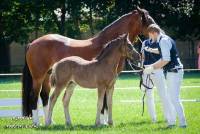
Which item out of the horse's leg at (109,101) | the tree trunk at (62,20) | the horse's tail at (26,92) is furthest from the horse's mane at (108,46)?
the tree trunk at (62,20)

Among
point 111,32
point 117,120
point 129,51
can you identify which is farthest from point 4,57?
point 129,51

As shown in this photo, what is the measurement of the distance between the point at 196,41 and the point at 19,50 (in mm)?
17017

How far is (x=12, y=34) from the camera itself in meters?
44.1

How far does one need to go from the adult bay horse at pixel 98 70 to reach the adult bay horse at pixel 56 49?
0.96 metres

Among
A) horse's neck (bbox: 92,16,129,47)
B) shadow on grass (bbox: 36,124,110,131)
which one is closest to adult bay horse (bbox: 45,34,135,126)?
shadow on grass (bbox: 36,124,110,131)

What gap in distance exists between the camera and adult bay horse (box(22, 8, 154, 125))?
12.8m

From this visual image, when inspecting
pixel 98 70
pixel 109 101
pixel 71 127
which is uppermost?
pixel 98 70

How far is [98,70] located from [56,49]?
A: 188 centimetres

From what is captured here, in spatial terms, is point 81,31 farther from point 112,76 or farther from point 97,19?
point 112,76

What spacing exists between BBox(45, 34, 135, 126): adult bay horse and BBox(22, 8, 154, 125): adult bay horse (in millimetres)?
960

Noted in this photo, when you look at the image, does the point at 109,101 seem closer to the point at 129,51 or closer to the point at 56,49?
the point at 129,51

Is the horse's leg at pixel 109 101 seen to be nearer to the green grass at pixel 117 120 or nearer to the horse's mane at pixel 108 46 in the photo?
the green grass at pixel 117 120

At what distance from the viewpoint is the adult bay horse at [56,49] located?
42.0 ft

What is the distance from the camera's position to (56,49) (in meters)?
13.1
